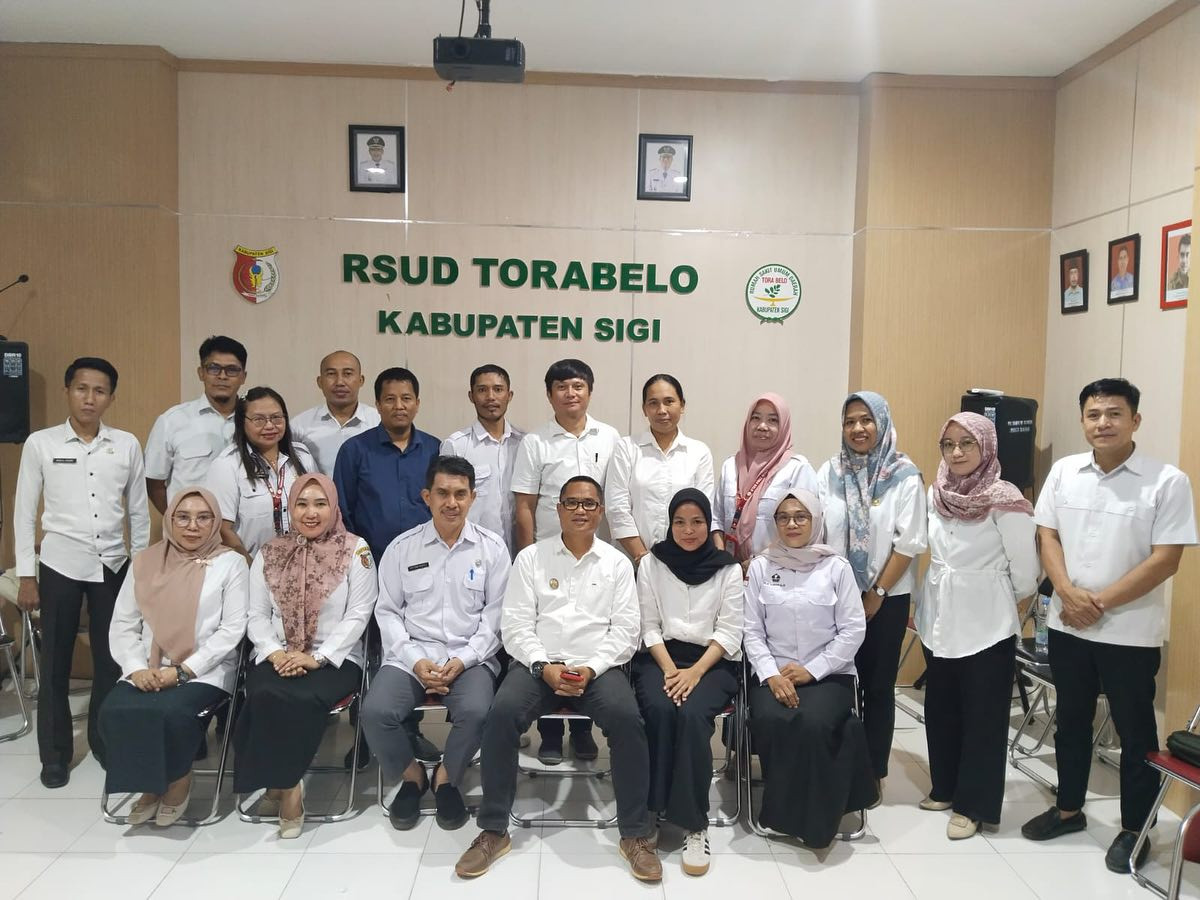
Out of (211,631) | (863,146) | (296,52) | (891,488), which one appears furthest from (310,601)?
(863,146)

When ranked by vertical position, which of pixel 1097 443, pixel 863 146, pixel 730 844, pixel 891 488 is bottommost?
pixel 730 844

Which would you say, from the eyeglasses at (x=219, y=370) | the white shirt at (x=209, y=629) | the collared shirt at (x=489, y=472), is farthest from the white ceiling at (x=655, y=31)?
the white shirt at (x=209, y=629)

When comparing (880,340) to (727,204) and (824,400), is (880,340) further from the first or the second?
(727,204)

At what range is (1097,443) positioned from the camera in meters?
3.04

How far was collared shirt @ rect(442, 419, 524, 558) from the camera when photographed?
388 centimetres

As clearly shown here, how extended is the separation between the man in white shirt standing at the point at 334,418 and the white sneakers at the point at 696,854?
223 centimetres

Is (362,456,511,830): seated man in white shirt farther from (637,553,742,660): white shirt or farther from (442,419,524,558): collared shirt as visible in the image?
(637,553,742,660): white shirt

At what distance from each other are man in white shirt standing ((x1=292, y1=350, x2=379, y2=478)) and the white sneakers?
87.9 inches

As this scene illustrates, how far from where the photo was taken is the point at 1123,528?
301 cm

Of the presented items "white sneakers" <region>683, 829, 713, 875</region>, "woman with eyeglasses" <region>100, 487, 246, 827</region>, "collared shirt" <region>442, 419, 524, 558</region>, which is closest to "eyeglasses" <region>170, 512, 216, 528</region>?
"woman with eyeglasses" <region>100, 487, 246, 827</region>

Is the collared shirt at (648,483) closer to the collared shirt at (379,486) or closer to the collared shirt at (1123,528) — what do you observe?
the collared shirt at (379,486)

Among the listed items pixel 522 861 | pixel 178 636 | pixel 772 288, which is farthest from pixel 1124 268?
pixel 178 636

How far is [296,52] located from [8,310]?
83.4 inches

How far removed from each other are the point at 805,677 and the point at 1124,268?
2732mm
